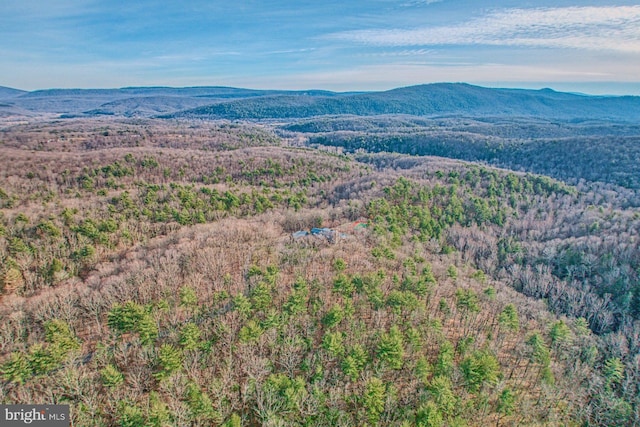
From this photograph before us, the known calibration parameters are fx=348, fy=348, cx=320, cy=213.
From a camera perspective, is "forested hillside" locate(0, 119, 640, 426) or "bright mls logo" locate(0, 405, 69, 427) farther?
"forested hillside" locate(0, 119, 640, 426)

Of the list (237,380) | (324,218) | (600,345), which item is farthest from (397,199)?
(237,380)

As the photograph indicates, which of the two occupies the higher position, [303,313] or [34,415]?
[303,313]

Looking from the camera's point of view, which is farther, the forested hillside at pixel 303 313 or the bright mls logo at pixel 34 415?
the forested hillside at pixel 303 313

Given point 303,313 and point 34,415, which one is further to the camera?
point 303,313
